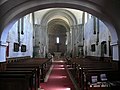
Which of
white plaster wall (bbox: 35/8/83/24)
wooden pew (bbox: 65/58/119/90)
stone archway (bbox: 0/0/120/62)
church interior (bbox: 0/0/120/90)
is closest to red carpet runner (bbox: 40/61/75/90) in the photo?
church interior (bbox: 0/0/120/90)

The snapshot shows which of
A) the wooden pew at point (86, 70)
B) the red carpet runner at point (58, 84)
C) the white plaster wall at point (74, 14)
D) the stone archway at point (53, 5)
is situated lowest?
the red carpet runner at point (58, 84)

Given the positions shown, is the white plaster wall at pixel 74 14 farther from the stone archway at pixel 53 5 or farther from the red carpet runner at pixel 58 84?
the stone archway at pixel 53 5

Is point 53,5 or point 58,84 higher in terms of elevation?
point 53,5

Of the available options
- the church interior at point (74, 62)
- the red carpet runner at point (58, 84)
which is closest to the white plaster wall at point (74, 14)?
the church interior at point (74, 62)

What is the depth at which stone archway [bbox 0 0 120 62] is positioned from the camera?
9.08m

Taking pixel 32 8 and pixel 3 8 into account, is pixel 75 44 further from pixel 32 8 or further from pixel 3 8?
pixel 3 8

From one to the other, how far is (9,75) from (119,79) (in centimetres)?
397

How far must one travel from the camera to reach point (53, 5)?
1091cm

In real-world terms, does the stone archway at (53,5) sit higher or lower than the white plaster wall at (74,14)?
lower

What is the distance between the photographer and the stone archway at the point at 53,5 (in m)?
9.08

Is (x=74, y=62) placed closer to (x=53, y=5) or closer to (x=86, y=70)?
(x=53, y=5)

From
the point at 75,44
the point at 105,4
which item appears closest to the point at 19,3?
the point at 105,4

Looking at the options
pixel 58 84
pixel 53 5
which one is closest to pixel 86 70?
pixel 58 84

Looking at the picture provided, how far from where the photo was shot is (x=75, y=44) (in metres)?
28.2
